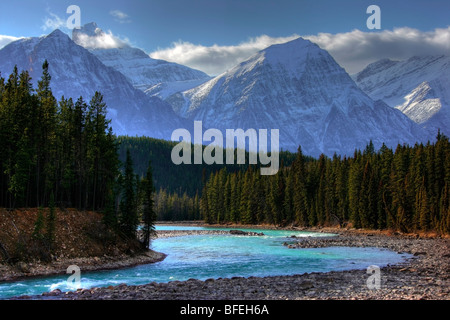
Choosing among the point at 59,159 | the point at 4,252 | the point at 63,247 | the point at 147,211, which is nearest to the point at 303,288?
the point at 63,247

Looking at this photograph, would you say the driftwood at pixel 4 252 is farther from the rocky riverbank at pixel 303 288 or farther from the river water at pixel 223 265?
the rocky riverbank at pixel 303 288

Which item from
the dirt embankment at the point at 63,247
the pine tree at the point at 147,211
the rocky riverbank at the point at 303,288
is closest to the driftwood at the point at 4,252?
the dirt embankment at the point at 63,247

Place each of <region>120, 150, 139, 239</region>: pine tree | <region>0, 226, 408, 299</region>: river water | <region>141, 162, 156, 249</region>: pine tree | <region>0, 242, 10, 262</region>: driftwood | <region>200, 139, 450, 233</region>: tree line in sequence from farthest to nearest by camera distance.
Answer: <region>200, 139, 450, 233</region>: tree line < <region>141, 162, 156, 249</region>: pine tree < <region>120, 150, 139, 239</region>: pine tree < <region>0, 242, 10, 262</region>: driftwood < <region>0, 226, 408, 299</region>: river water

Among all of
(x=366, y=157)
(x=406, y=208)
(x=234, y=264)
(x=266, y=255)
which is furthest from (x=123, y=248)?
(x=366, y=157)

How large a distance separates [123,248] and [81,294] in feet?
79.2

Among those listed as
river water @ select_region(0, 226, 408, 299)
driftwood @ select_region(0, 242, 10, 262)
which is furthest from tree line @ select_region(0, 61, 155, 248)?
river water @ select_region(0, 226, 408, 299)

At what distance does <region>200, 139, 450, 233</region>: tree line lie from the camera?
95.7 metres

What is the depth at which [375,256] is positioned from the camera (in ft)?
194

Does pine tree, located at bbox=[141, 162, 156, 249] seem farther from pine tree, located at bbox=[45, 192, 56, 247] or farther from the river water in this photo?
pine tree, located at bbox=[45, 192, 56, 247]

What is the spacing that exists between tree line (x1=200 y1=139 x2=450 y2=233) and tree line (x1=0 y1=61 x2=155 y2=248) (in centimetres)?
6388

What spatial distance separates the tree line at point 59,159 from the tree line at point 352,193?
6388 cm

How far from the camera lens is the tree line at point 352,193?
95.7 metres
